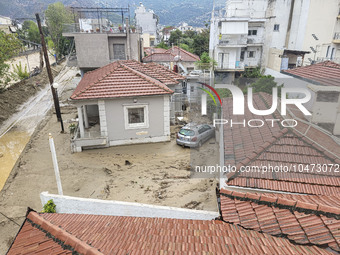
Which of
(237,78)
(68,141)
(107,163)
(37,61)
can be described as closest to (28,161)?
(68,141)

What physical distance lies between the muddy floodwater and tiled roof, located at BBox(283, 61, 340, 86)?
45.7ft

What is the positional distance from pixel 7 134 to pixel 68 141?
568 centimetres

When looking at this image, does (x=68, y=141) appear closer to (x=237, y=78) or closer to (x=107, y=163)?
(x=107, y=163)

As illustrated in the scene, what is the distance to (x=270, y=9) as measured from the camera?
33.6 meters

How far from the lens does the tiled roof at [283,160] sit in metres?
5.28

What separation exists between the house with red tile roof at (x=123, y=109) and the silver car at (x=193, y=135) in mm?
1176

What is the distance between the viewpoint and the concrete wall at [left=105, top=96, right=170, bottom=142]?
45.2 feet

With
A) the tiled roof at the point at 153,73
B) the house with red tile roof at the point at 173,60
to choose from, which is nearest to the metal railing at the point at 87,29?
the house with red tile roof at the point at 173,60

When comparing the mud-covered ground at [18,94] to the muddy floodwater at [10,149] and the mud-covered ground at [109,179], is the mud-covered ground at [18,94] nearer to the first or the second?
the muddy floodwater at [10,149]

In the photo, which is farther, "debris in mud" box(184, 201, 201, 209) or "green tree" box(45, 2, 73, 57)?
A: "green tree" box(45, 2, 73, 57)

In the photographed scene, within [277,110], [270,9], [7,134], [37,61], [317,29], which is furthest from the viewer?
[37,61]

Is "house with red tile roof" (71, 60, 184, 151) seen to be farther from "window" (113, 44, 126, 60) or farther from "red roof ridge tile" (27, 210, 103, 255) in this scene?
"red roof ridge tile" (27, 210, 103, 255)

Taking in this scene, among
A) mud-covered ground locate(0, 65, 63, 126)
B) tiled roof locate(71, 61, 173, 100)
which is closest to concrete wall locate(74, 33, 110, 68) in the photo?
tiled roof locate(71, 61, 173, 100)

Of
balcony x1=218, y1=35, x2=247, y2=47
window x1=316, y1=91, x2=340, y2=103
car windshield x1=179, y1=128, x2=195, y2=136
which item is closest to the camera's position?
window x1=316, y1=91, x2=340, y2=103
